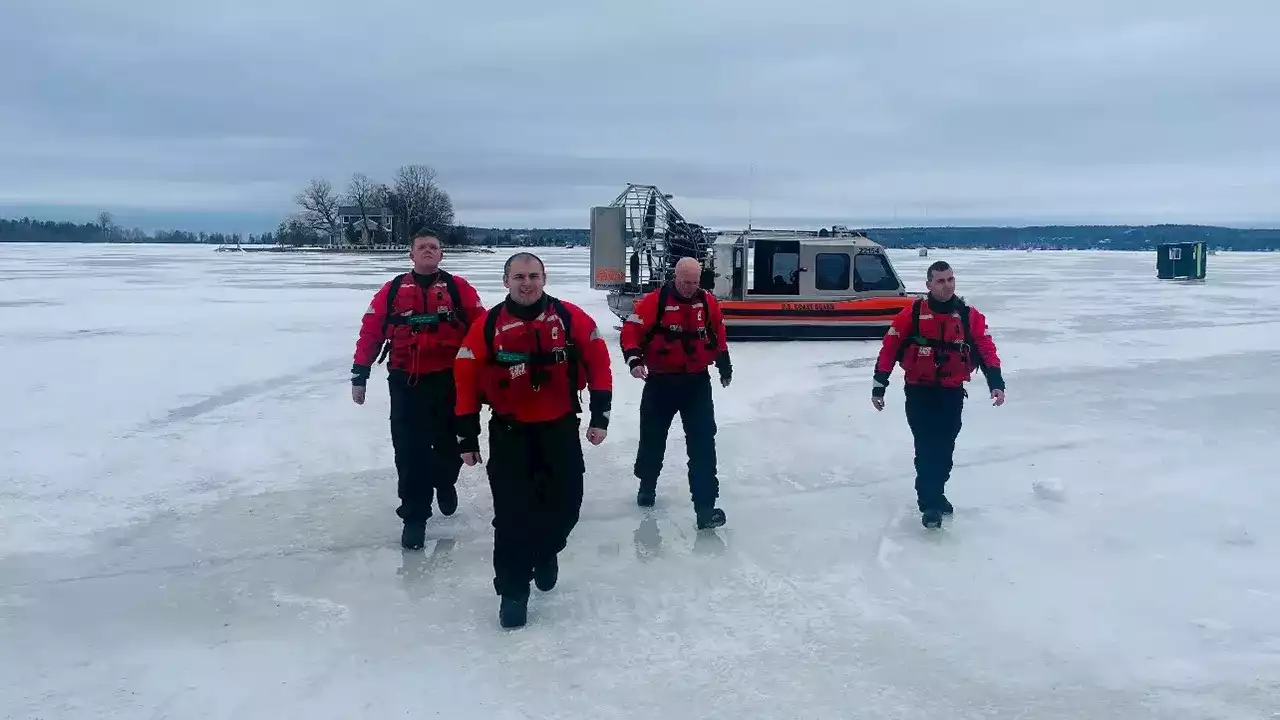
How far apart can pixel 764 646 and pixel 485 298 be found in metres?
18.8

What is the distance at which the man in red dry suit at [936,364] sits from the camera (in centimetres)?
541

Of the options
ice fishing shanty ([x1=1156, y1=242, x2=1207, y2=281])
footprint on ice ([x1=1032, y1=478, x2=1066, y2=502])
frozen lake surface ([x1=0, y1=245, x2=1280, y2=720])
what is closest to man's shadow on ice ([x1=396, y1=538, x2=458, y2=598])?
frozen lake surface ([x1=0, y1=245, x2=1280, y2=720])

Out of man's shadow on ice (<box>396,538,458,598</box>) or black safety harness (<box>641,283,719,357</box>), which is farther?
black safety harness (<box>641,283,719,357</box>)

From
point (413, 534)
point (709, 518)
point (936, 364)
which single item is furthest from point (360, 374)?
point (936, 364)

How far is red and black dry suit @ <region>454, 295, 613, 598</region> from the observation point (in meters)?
4.07

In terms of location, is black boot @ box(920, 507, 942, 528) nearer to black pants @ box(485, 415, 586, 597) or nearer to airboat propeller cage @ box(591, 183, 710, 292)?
black pants @ box(485, 415, 586, 597)

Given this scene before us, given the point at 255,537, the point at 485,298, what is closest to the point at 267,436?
the point at 255,537

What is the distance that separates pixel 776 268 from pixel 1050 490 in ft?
29.8

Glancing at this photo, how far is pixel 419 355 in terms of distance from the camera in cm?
499

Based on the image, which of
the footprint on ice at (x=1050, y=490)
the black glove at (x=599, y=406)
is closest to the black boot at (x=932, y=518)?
the footprint on ice at (x=1050, y=490)

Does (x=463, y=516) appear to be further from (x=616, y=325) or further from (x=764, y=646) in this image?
(x=616, y=325)

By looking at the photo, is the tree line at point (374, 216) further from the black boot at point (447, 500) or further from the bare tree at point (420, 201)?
the black boot at point (447, 500)

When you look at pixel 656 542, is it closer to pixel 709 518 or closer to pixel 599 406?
pixel 709 518

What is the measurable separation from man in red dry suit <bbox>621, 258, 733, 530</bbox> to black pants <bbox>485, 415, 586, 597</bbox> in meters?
1.32
